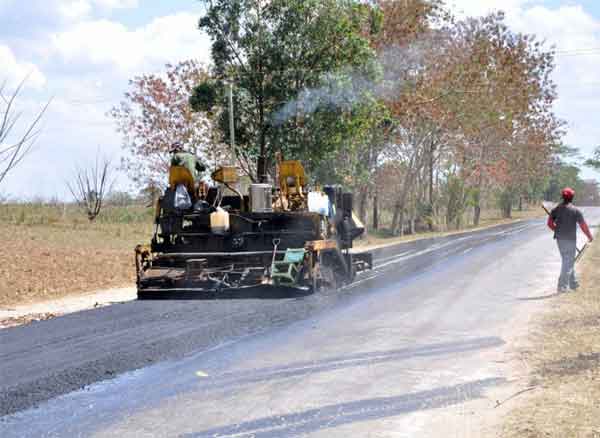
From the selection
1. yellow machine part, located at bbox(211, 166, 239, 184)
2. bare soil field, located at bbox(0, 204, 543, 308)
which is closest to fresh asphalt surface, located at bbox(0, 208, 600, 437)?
yellow machine part, located at bbox(211, 166, 239, 184)

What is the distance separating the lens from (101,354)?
31.0ft

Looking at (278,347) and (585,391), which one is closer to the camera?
(585,391)

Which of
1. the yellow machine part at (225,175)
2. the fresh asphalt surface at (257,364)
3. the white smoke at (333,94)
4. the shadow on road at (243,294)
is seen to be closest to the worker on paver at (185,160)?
the yellow machine part at (225,175)

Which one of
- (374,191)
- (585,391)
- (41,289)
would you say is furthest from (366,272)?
(374,191)

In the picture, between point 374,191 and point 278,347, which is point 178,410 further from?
point 374,191

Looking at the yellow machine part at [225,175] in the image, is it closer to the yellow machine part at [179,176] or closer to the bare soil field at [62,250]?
the yellow machine part at [179,176]

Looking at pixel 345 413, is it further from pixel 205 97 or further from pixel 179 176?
pixel 205 97

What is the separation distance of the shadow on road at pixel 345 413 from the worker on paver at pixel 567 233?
7.45 metres

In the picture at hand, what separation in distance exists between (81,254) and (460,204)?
36.3 meters

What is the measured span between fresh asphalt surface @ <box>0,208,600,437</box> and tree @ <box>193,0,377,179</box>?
36.8 ft

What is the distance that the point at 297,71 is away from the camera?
25.6 meters

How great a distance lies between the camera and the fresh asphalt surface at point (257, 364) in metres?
6.76

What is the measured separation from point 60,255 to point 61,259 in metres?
1.19

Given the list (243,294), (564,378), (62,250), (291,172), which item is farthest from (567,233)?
(62,250)
